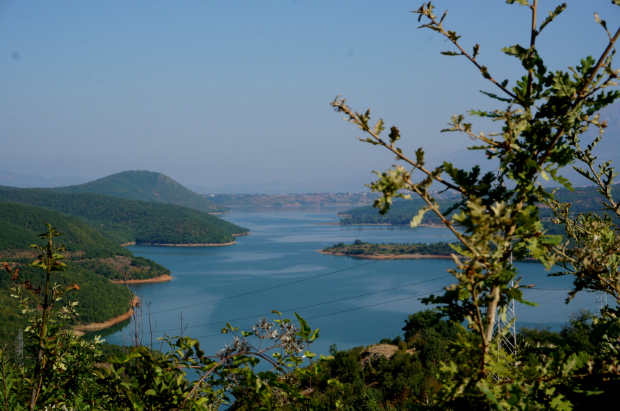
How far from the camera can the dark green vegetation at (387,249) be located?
201ft

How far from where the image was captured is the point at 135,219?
101 m

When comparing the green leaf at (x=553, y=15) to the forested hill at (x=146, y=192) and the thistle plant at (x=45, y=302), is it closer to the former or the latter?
the thistle plant at (x=45, y=302)

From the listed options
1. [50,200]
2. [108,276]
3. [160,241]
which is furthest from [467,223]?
[50,200]

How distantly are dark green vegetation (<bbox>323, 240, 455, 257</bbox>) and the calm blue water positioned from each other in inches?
89.9

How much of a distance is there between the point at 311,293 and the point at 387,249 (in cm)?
2443

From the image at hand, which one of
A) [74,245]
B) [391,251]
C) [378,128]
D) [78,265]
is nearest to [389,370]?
[378,128]

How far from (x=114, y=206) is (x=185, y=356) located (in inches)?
4590

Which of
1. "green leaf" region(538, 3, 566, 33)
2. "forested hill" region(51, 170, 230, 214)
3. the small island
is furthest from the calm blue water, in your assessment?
"forested hill" region(51, 170, 230, 214)

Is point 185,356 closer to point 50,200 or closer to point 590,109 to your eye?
point 590,109

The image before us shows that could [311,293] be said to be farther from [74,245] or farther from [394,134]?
[74,245]

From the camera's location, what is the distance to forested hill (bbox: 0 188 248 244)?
8944cm

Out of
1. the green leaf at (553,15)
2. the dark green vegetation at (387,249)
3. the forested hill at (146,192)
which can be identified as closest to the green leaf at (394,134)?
the green leaf at (553,15)

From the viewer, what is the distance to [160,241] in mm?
89938

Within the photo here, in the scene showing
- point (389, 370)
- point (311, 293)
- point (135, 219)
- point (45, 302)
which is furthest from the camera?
point (135, 219)
